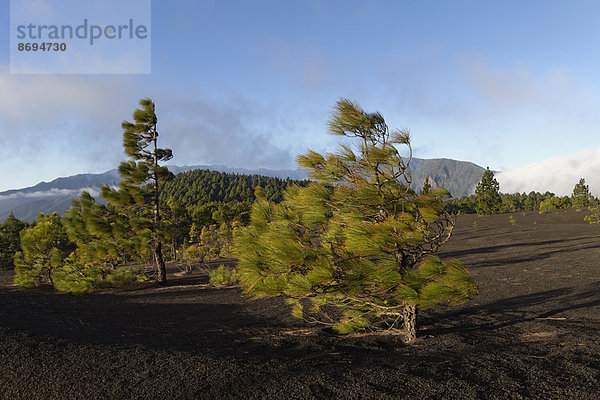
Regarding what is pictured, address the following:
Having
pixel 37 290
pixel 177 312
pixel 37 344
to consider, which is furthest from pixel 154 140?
pixel 37 344

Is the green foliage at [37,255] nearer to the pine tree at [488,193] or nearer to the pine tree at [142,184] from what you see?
the pine tree at [142,184]

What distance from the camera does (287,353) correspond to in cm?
459

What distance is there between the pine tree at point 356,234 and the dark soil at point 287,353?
3.04 ft

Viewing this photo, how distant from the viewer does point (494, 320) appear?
636cm

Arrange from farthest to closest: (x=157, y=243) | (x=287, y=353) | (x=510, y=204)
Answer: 1. (x=510, y=204)
2. (x=157, y=243)
3. (x=287, y=353)

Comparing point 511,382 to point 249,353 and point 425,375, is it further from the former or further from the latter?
point 249,353

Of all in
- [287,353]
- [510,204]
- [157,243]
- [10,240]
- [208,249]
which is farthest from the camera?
[510,204]

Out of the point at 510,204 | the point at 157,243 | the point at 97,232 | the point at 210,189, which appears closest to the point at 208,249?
the point at 157,243

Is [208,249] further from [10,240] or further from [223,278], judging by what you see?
[10,240]

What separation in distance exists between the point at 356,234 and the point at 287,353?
7.55 feet

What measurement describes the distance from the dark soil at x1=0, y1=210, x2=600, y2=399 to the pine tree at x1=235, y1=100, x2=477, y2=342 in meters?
0.93

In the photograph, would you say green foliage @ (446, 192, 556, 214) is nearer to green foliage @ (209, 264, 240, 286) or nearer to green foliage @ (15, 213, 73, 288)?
green foliage @ (209, 264, 240, 286)

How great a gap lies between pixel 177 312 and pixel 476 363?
A: 23.0 feet

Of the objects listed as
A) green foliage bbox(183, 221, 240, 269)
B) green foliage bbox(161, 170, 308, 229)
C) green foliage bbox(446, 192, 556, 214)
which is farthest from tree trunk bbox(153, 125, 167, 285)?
green foliage bbox(161, 170, 308, 229)
